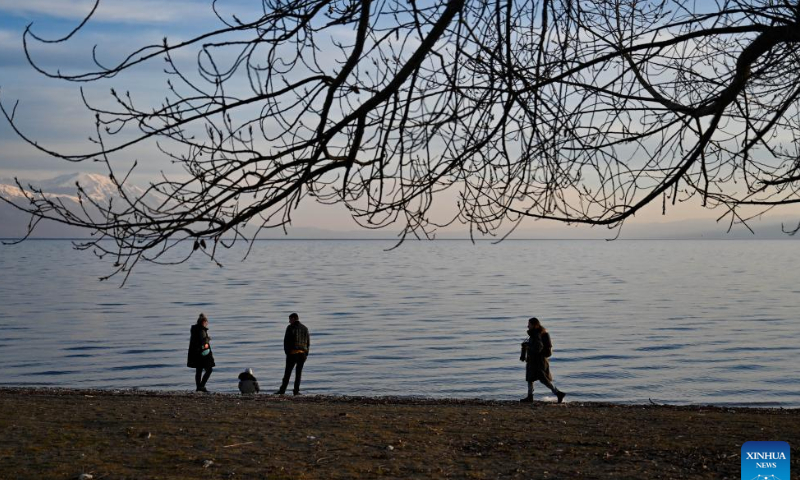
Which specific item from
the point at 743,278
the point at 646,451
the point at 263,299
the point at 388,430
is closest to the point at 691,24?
the point at 646,451

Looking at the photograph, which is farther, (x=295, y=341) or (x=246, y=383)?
(x=246, y=383)

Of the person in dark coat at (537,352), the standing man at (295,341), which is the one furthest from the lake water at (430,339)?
the person in dark coat at (537,352)

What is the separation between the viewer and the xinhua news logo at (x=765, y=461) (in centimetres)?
885

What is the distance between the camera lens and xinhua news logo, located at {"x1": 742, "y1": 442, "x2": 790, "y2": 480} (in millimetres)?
8852

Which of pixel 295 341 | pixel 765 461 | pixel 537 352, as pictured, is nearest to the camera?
pixel 765 461

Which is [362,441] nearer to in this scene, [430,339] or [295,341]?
[295,341]

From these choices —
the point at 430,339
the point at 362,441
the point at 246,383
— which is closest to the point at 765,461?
the point at 362,441

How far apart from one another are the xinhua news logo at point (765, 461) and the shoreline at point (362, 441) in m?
0.15

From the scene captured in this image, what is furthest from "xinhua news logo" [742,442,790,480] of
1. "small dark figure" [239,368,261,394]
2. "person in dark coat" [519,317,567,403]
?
"small dark figure" [239,368,261,394]

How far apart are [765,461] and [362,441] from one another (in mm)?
4610

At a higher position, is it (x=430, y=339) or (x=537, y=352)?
(x=537, y=352)

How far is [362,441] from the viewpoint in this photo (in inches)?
413

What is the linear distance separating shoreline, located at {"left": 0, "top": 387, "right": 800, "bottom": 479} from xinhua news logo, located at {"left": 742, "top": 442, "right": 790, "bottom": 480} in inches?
5.9

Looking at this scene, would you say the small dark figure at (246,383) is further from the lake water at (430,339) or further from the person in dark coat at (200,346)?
the lake water at (430,339)
